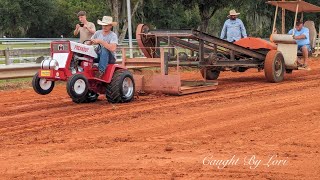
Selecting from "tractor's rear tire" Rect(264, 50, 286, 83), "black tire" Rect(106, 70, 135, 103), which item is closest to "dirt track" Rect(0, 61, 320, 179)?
"black tire" Rect(106, 70, 135, 103)

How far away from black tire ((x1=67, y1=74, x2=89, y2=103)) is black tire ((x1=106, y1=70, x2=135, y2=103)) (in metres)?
0.73

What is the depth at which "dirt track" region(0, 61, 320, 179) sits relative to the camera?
637cm

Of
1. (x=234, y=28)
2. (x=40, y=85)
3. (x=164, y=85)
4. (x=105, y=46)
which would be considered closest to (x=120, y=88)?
(x=105, y=46)

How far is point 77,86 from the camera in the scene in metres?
10.7

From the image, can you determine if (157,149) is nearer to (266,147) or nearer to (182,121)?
(266,147)

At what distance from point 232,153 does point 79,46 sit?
16.0 ft

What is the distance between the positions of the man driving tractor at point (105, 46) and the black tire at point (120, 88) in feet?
0.88

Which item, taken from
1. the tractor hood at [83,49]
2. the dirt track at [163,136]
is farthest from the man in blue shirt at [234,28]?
the tractor hood at [83,49]

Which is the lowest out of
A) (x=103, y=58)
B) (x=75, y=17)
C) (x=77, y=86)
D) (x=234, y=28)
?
(x=77, y=86)

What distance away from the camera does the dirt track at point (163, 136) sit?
6371 mm

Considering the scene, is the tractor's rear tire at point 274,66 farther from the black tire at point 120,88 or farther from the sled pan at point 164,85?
the black tire at point 120,88

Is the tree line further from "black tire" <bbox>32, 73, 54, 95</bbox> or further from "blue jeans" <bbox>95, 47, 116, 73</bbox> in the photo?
"black tire" <bbox>32, 73, 54, 95</bbox>

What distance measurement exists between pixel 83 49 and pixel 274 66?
5783mm

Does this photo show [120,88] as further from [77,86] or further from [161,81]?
[161,81]
